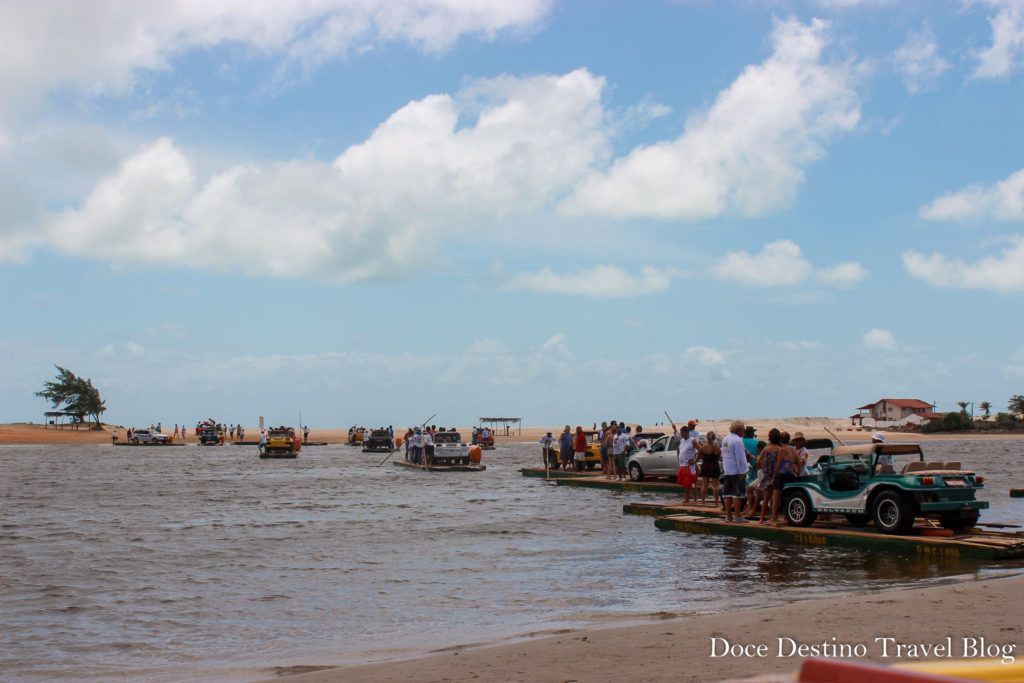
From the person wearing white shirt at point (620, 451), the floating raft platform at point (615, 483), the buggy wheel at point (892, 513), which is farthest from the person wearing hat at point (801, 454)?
the person wearing white shirt at point (620, 451)

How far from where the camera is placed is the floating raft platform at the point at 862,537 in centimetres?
1229

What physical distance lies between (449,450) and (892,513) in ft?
91.6

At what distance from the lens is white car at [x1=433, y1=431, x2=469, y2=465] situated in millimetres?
39750

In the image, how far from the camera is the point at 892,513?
44.7ft

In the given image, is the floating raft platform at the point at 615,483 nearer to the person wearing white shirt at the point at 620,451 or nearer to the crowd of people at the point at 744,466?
the person wearing white shirt at the point at 620,451

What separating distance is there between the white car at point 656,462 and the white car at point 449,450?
13961 mm

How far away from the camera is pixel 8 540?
58.5 ft

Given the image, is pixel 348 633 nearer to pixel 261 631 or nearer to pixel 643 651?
pixel 261 631

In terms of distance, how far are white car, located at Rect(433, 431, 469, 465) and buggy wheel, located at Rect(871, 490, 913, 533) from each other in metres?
27.4

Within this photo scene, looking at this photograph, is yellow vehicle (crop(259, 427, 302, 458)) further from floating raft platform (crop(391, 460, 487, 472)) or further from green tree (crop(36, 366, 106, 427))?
green tree (crop(36, 366, 106, 427))

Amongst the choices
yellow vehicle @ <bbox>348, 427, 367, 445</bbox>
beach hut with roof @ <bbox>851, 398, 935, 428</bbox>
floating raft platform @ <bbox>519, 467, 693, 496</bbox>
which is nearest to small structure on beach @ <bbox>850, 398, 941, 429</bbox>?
beach hut with roof @ <bbox>851, 398, 935, 428</bbox>

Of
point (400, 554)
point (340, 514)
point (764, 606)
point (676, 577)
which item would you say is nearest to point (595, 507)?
point (340, 514)

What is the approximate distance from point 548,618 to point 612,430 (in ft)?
64.2

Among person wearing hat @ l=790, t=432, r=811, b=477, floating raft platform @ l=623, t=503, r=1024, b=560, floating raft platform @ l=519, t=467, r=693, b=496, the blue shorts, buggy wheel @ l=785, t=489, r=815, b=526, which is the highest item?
person wearing hat @ l=790, t=432, r=811, b=477
